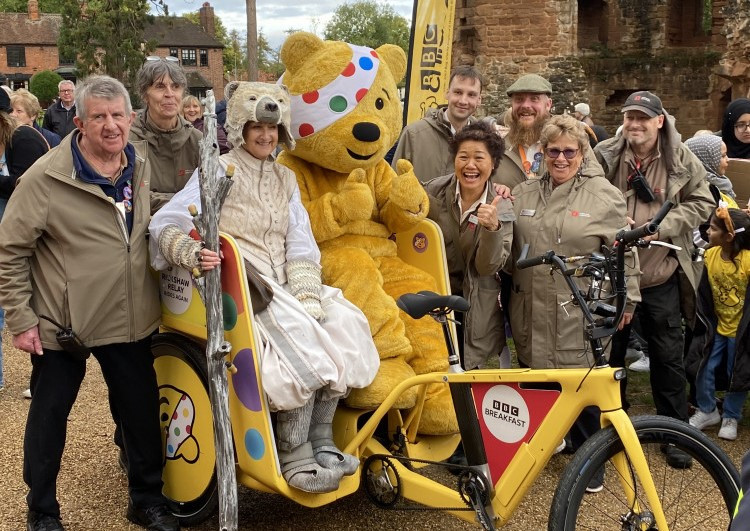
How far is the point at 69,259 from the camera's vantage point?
3512mm

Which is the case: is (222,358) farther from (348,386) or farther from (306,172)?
(306,172)

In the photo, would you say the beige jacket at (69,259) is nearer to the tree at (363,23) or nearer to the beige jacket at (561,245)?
the beige jacket at (561,245)

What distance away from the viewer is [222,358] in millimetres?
3330

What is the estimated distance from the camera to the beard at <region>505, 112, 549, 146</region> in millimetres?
5085

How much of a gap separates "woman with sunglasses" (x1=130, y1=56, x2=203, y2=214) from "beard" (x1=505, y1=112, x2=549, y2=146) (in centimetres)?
190

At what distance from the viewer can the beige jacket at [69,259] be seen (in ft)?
11.3

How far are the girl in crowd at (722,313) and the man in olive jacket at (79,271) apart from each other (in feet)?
11.0

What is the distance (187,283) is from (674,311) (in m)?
2.72

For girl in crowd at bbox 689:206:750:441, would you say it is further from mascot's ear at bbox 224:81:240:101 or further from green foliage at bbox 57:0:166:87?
green foliage at bbox 57:0:166:87

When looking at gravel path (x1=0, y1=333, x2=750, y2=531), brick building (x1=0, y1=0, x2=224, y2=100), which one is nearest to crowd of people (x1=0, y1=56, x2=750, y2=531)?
gravel path (x1=0, y1=333, x2=750, y2=531)

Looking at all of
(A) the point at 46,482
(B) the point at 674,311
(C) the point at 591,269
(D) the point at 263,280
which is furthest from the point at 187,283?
(B) the point at 674,311

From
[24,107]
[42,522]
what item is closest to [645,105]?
[42,522]

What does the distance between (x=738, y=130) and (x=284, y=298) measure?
14.3ft

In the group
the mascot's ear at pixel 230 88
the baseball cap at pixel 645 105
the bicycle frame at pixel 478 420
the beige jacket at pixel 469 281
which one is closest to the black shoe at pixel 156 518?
the bicycle frame at pixel 478 420
